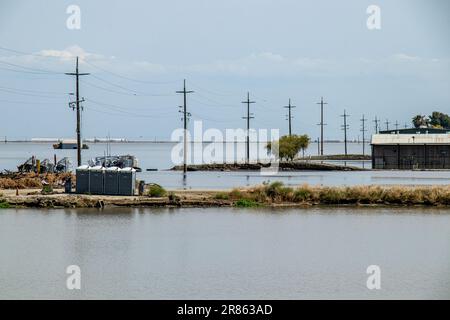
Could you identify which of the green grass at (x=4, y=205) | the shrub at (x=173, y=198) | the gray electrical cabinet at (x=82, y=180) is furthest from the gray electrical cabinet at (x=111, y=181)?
the green grass at (x=4, y=205)

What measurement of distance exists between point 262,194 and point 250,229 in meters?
9.68

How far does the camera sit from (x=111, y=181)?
5088 cm

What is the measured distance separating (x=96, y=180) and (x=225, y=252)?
56.4 ft

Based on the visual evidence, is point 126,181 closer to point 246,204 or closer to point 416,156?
point 246,204

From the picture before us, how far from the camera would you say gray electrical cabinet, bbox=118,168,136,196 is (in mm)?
50656

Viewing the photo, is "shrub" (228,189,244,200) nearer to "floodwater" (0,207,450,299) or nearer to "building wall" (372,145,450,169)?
"floodwater" (0,207,450,299)

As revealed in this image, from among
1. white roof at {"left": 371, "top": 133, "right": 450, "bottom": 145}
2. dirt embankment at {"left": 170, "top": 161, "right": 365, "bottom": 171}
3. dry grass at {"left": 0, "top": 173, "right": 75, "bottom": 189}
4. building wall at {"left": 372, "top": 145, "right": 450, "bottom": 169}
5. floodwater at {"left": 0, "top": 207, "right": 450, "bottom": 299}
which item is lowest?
floodwater at {"left": 0, "top": 207, "right": 450, "bottom": 299}

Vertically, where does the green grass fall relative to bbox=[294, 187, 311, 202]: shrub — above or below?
below

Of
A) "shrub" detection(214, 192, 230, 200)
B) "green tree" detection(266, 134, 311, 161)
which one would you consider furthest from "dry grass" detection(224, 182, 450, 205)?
"green tree" detection(266, 134, 311, 161)

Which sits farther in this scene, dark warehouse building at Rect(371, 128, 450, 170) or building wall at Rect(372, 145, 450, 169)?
building wall at Rect(372, 145, 450, 169)

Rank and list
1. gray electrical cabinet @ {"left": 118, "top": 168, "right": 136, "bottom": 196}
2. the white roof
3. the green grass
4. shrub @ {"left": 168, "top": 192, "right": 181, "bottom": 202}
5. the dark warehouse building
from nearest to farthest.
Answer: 1. the green grass
2. shrub @ {"left": 168, "top": 192, "right": 181, "bottom": 202}
3. gray electrical cabinet @ {"left": 118, "top": 168, "right": 136, "bottom": 196}
4. the dark warehouse building
5. the white roof

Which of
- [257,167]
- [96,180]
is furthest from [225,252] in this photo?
[257,167]

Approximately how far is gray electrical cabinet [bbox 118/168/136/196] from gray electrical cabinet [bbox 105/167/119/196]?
0.21 metres

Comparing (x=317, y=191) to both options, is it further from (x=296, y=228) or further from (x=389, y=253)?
(x=389, y=253)
